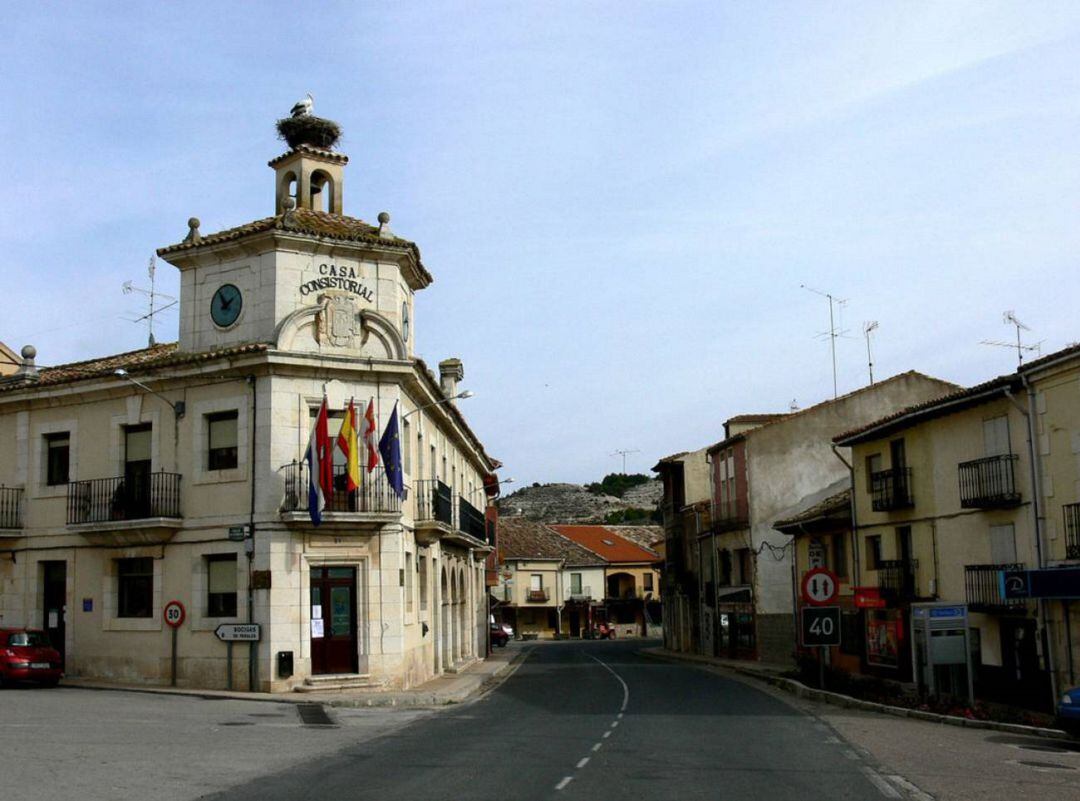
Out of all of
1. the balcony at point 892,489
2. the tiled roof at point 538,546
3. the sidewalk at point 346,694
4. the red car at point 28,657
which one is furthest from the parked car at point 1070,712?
the tiled roof at point 538,546

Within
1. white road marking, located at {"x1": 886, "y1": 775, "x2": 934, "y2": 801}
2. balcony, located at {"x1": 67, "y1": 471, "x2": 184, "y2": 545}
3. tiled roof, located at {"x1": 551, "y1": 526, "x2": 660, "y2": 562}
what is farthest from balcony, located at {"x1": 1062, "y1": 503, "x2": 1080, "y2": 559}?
tiled roof, located at {"x1": 551, "y1": 526, "x2": 660, "y2": 562}

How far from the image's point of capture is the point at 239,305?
86.8 feet

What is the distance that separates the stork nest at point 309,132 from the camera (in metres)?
30.0

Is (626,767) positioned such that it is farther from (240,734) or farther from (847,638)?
(847,638)

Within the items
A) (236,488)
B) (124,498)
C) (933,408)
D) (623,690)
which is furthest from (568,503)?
(236,488)

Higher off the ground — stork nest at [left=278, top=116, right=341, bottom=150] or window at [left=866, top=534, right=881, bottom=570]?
stork nest at [left=278, top=116, right=341, bottom=150]

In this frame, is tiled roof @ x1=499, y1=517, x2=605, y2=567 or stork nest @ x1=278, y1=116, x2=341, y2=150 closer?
stork nest @ x1=278, y1=116, x2=341, y2=150

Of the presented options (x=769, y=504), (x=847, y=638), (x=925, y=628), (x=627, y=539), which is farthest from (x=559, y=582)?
(x=925, y=628)

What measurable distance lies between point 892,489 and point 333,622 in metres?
15.6

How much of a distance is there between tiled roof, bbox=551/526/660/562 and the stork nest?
62.6 meters

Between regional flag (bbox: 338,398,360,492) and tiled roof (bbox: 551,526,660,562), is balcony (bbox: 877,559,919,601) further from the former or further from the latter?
tiled roof (bbox: 551,526,660,562)

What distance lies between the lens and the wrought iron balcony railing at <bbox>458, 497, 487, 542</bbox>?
38.2m

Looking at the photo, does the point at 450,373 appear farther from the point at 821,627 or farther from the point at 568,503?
the point at 568,503

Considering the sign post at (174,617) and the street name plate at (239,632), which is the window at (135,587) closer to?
the sign post at (174,617)
